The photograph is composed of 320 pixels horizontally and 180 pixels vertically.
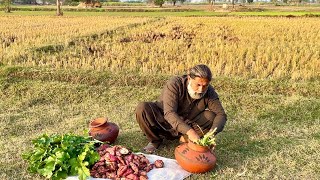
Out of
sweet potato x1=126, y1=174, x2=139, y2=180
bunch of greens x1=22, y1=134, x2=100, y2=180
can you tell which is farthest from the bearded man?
bunch of greens x1=22, y1=134, x2=100, y2=180

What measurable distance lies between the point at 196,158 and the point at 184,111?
2.49 ft

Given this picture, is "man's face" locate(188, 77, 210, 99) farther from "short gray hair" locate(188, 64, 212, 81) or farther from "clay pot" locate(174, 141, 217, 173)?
"clay pot" locate(174, 141, 217, 173)

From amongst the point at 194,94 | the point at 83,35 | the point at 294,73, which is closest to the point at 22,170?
the point at 194,94

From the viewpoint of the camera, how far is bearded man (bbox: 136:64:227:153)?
409 cm

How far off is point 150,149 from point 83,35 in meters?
11.3

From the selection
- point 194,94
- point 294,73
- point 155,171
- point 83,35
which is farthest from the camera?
point 83,35

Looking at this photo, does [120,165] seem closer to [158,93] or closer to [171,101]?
[171,101]

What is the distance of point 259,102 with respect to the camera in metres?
6.75

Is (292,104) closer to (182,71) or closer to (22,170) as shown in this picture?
(182,71)

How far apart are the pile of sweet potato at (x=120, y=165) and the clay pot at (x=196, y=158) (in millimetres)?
275

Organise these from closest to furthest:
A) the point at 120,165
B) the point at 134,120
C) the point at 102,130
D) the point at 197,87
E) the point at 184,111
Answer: the point at 120,165 < the point at 197,87 < the point at 184,111 < the point at 102,130 < the point at 134,120

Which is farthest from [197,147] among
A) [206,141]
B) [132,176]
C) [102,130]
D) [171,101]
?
[102,130]

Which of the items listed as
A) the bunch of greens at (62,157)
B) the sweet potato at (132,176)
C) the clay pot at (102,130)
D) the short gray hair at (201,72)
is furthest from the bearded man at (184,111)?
the bunch of greens at (62,157)

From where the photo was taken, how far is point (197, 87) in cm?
412
